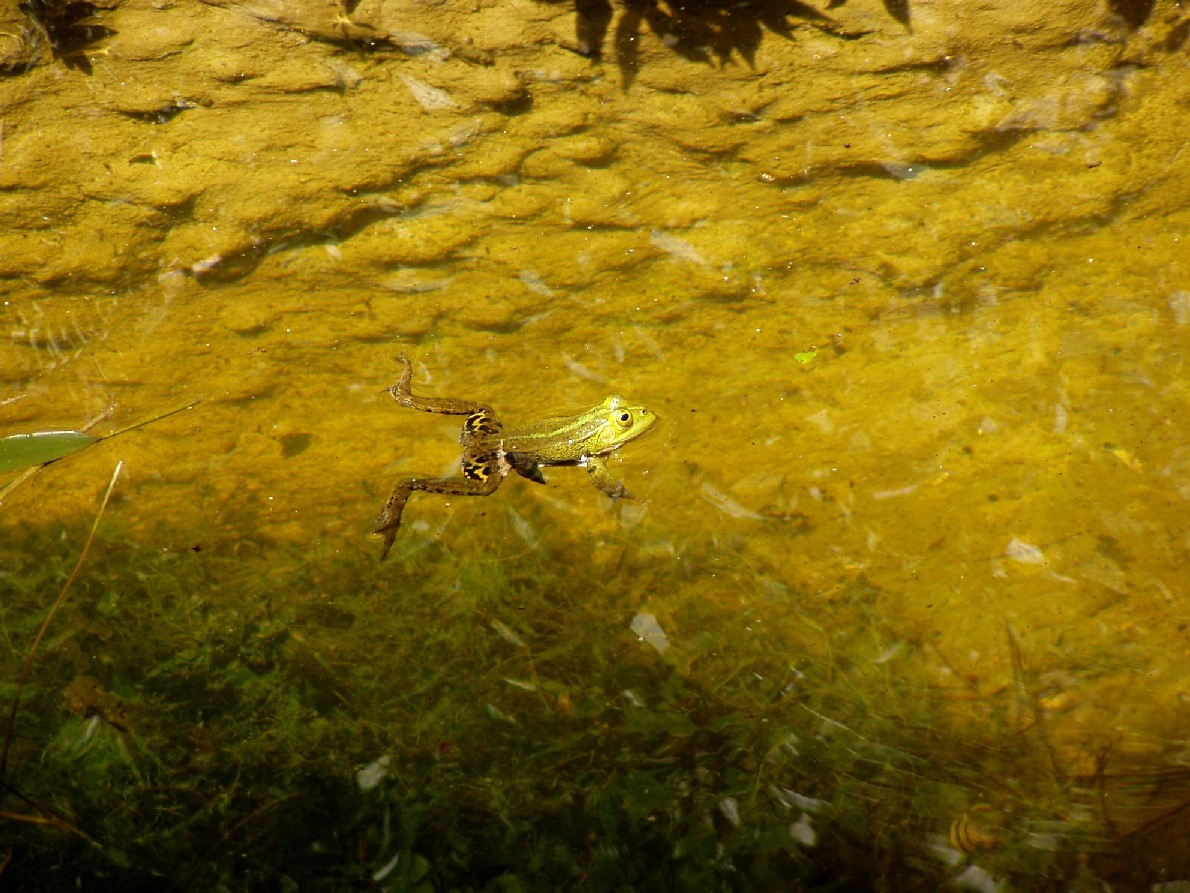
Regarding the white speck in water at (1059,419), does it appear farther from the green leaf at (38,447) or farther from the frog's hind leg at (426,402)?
the green leaf at (38,447)

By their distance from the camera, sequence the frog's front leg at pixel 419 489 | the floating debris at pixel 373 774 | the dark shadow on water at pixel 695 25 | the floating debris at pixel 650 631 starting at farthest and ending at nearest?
the dark shadow on water at pixel 695 25
the frog's front leg at pixel 419 489
the floating debris at pixel 650 631
the floating debris at pixel 373 774

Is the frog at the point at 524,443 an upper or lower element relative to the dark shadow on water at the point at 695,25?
lower

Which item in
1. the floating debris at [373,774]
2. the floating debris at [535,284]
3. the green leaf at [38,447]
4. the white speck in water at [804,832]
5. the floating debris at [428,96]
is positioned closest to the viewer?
the white speck in water at [804,832]

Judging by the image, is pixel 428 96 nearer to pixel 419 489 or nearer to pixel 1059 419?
pixel 419 489

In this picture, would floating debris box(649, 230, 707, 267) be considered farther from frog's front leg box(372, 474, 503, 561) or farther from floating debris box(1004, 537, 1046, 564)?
floating debris box(1004, 537, 1046, 564)

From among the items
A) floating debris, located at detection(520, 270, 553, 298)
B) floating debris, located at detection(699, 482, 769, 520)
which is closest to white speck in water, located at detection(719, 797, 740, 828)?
floating debris, located at detection(699, 482, 769, 520)

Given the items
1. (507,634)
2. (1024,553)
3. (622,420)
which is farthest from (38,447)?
(1024,553)

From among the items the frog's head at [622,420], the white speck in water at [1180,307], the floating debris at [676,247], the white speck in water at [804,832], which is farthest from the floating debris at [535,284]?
the white speck in water at [1180,307]
